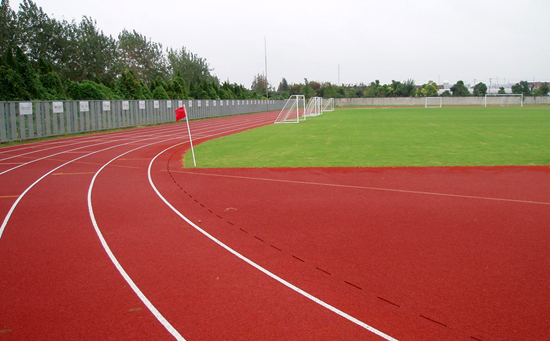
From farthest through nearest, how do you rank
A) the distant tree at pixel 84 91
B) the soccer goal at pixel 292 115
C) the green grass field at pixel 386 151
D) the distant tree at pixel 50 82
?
the soccer goal at pixel 292 115
the distant tree at pixel 84 91
the distant tree at pixel 50 82
the green grass field at pixel 386 151

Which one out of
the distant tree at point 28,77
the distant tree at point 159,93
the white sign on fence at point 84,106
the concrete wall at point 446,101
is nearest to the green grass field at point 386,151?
the white sign on fence at point 84,106

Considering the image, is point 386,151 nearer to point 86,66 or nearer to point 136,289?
point 136,289

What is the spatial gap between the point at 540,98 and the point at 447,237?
8722cm

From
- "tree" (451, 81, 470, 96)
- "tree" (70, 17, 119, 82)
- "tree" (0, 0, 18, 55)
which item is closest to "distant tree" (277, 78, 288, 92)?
"tree" (451, 81, 470, 96)

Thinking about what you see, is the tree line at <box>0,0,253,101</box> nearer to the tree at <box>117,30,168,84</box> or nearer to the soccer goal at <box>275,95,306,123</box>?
the tree at <box>117,30,168,84</box>

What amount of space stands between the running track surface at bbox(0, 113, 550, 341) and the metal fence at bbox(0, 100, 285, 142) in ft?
38.5

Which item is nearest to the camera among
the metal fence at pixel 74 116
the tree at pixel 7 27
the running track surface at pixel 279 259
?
the running track surface at pixel 279 259

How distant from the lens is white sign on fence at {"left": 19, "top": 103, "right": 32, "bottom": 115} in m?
21.0

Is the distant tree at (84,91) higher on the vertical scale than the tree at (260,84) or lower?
lower

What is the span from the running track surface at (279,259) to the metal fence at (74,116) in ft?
38.5

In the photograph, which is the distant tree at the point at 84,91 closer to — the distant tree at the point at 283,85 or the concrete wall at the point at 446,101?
the concrete wall at the point at 446,101

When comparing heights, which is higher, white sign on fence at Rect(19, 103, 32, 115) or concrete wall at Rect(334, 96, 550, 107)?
concrete wall at Rect(334, 96, 550, 107)

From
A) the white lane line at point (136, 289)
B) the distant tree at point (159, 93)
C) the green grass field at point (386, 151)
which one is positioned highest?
the distant tree at point (159, 93)

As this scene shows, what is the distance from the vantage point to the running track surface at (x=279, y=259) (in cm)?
416
